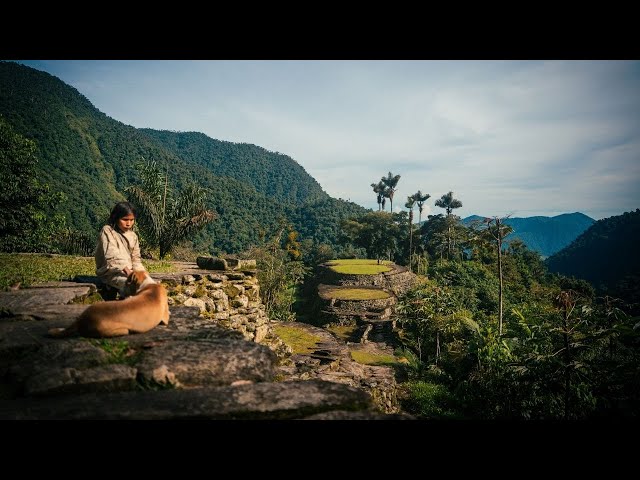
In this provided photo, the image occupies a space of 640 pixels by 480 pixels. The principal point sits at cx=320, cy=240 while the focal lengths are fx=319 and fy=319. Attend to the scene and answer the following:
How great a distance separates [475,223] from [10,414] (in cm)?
2159

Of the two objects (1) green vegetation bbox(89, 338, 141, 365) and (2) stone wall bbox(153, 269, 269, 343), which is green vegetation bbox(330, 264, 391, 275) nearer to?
(2) stone wall bbox(153, 269, 269, 343)

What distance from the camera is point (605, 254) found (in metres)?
89.2

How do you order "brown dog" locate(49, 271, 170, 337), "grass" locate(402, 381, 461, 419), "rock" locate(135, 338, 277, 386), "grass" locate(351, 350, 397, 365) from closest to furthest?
"rock" locate(135, 338, 277, 386), "brown dog" locate(49, 271, 170, 337), "grass" locate(402, 381, 461, 419), "grass" locate(351, 350, 397, 365)

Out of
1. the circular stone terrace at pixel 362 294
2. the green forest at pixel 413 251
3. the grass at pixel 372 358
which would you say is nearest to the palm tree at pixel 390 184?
the green forest at pixel 413 251

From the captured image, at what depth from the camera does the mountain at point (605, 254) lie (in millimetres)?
79375

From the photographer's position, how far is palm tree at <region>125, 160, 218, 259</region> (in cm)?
1309

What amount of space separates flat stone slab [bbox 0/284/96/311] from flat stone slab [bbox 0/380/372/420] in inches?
76.6

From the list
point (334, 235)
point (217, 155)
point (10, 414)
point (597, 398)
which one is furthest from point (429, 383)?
point (217, 155)

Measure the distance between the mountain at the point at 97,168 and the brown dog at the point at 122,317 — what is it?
36993 millimetres

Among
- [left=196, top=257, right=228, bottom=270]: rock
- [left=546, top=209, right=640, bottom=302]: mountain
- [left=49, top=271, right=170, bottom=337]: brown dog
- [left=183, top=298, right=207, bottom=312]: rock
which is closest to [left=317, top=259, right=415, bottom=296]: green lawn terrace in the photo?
[left=196, top=257, right=228, bottom=270]: rock

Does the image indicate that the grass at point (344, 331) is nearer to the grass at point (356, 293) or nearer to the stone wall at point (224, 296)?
the grass at point (356, 293)

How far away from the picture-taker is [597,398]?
11.5 metres

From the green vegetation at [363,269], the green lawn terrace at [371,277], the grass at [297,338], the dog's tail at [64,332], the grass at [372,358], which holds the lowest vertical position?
the grass at [372,358]
